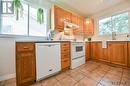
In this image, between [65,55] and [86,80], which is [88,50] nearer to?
[65,55]

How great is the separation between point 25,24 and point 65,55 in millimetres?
1509

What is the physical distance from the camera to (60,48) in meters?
2.50

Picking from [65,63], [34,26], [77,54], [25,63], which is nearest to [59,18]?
[34,26]

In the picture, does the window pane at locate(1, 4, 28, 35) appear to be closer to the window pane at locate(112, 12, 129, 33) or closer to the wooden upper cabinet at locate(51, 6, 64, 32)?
the wooden upper cabinet at locate(51, 6, 64, 32)

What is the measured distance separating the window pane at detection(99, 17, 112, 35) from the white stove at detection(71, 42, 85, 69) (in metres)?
1.56

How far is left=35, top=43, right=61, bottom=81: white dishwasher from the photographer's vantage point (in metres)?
1.94

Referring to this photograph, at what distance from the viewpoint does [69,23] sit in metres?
3.42

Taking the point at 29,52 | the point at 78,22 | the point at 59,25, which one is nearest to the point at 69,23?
the point at 59,25

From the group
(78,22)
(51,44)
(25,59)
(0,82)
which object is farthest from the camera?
(78,22)

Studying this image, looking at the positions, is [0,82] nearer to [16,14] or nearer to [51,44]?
[51,44]

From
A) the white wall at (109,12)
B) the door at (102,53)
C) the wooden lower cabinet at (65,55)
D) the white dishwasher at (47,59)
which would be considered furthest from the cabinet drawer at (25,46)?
the white wall at (109,12)

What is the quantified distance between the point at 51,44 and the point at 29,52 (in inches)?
22.8

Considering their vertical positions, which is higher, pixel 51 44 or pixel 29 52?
pixel 51 44

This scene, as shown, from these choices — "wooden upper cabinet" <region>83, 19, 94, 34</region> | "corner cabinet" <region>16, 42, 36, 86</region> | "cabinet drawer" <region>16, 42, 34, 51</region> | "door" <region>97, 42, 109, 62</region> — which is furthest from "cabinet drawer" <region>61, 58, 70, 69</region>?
"wooden upper cabinet" <region>83, 19, 94, 34</region>
